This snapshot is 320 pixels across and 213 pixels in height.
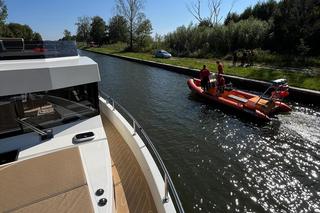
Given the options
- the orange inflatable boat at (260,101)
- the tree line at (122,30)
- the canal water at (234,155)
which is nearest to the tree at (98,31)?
the tree line at (122,30)

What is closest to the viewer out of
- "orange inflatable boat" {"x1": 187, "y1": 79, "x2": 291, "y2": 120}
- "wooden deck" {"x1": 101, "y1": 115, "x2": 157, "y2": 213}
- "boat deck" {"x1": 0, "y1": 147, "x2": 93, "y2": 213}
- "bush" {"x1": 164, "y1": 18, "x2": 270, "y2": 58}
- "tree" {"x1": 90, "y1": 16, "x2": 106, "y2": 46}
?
"boat deck" {"x1": 0, "y1": 147, "x2": 93, "y2": 213}

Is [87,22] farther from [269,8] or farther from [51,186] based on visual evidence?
[51,186]

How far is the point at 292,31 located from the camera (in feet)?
85.5

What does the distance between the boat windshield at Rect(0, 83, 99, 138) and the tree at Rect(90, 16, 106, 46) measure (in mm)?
76745

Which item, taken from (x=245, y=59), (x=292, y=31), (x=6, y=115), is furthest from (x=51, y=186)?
(x=292, y=31)

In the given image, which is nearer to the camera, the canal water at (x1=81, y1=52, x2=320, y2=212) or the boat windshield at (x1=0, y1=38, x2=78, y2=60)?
the boat windshield at (x1=0, y1=38, x2=78, y2=60)

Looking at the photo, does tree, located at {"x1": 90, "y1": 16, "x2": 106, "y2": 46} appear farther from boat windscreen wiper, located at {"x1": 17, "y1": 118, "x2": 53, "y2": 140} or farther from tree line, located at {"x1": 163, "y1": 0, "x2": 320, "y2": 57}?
boat windscreen wiper, located at {"x1": 17, "y1": 118, "x2": 53, "y2": 140}

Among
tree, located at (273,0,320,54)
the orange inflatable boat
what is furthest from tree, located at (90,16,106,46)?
the orange inflatable boat

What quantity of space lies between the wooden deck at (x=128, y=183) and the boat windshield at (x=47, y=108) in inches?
48.6

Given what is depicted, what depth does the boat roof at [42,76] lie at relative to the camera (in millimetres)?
4180

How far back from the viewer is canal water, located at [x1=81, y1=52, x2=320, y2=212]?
20.9 feet

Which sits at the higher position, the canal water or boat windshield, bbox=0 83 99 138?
boat windshield, bbox=0 83 99 138

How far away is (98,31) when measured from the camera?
79000 mm

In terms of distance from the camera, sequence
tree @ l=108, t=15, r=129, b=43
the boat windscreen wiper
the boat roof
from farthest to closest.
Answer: tree @ l=108, t=15, r=129, b=43 → the boat windscreen wiper → the boat roof
